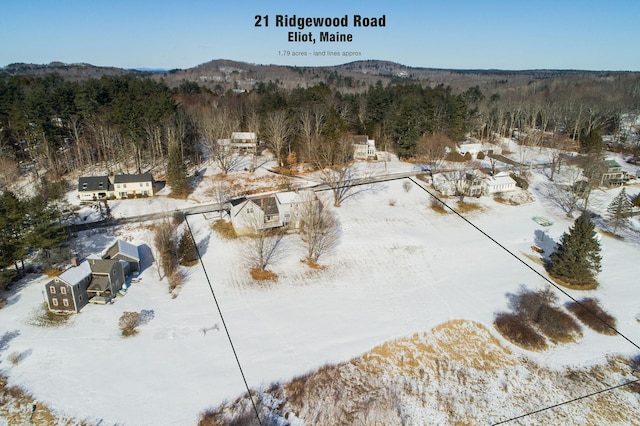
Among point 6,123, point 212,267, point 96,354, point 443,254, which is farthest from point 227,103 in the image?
point 96,354

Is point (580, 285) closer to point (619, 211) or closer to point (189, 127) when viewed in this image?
point (619, 211)

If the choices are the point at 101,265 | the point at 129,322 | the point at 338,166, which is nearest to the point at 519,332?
the point at 129,322

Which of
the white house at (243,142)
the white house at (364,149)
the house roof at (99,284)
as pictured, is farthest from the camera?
the white house at (243,142)

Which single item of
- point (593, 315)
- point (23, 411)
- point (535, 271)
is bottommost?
point (593, 315)

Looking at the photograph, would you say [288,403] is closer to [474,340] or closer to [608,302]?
[474,340]

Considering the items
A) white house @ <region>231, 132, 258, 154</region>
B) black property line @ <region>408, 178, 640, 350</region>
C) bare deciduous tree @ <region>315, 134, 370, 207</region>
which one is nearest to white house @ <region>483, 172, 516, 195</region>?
black property line @ <region>408, 178, 640, 350</region>

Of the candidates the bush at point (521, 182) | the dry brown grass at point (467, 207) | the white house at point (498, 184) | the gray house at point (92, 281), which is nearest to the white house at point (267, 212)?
the gray house at point (92, 281)

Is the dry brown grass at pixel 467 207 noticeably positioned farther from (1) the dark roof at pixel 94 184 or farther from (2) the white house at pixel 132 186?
(1) the dark roof at pixel 94 184
